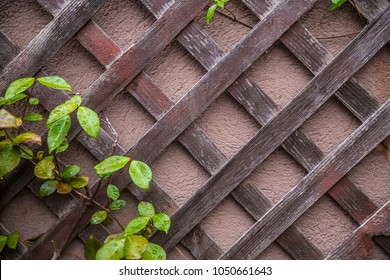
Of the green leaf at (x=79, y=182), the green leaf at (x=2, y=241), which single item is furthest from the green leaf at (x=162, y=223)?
the green leaf at (x=2, y=241)

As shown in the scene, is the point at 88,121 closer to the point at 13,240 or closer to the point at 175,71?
the point at 175,71

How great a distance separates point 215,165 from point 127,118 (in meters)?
0.30

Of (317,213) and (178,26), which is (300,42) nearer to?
(178,26)

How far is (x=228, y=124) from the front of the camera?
1.29 m

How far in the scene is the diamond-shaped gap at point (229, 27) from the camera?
1.25 m

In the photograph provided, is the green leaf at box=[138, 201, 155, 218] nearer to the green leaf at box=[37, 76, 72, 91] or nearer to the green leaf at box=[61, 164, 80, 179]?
the green leaf at box=[61, 164, 80, 179]

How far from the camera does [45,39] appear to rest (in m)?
1.21

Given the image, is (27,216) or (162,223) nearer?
(162,223)

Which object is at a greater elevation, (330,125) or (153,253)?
(330,125)

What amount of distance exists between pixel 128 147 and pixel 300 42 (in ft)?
1.96

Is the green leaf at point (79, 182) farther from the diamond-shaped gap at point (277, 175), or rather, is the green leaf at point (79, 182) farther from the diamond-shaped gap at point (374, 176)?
the diamond-shaped gap at point (374, 176)

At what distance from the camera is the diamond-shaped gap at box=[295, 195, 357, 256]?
131 cm

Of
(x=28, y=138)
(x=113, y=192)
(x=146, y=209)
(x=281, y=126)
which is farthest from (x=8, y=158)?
(x=281, y=126)

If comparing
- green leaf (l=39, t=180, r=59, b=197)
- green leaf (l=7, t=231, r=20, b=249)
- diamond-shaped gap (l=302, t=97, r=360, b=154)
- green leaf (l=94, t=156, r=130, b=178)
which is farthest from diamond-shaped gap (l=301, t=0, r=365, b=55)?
green leaf (l=7, t=231, r=20, b=249)
